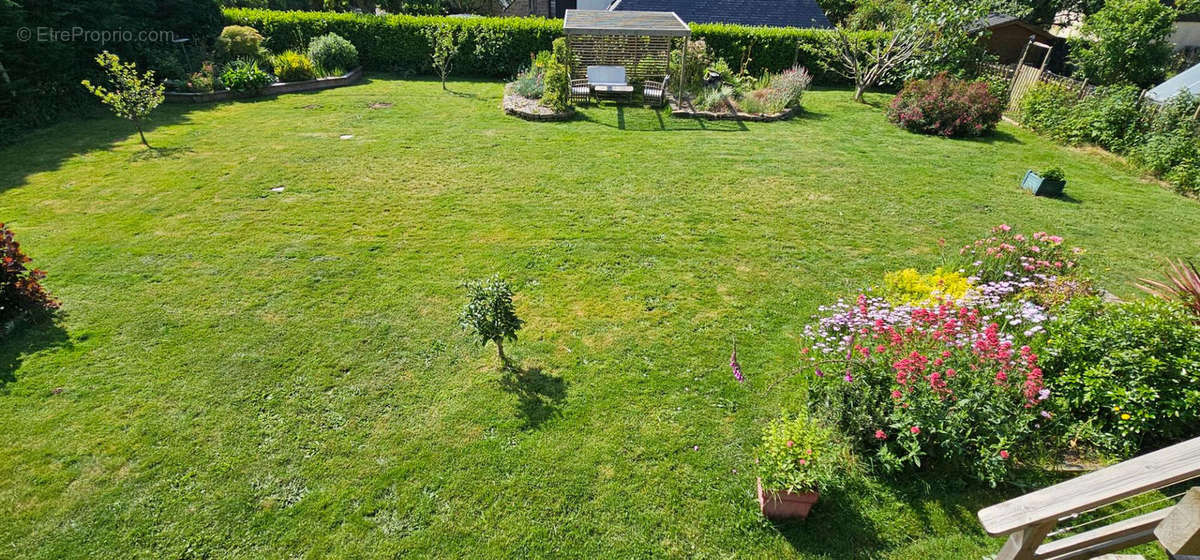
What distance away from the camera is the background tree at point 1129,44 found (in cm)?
1240

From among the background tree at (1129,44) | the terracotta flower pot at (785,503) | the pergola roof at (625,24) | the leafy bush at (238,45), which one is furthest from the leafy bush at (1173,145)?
the leafy bush at (238,45)

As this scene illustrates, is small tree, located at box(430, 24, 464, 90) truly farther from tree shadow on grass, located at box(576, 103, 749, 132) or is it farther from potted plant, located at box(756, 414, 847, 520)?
potted plant, located at box(756, 414, 847, 520)

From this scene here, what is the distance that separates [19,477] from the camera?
12.1ft

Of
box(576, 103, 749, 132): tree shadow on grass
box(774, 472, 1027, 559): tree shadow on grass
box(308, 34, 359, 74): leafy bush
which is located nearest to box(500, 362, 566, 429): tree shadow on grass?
box(774, 472, 1027, 559): tree shadow on grass

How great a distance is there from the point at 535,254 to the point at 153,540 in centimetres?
439

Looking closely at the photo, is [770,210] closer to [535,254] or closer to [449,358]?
[535,254]

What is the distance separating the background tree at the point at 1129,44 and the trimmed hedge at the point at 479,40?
18.7ft

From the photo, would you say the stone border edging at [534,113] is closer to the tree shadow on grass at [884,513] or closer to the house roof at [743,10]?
the tree shadow on grass at [884,513]

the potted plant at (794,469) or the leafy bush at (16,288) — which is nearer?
the potted plant at (794,469)

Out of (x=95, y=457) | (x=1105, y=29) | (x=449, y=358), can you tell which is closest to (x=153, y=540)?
(x=95, y=457)

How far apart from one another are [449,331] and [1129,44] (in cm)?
1772

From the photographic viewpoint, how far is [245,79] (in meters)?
13.4

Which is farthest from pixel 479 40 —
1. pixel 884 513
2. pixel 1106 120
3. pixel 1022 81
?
pixel 884 513

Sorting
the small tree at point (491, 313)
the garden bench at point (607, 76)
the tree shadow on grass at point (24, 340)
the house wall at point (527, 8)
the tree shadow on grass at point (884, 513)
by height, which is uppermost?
the house wall at point (527, 8)
